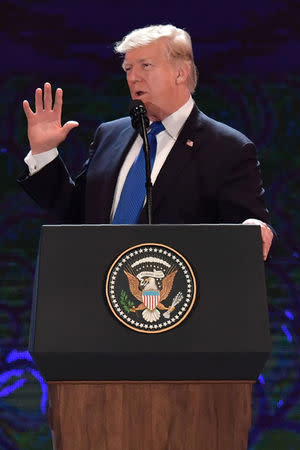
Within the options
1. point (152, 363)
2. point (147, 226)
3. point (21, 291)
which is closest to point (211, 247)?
point (147, 226)

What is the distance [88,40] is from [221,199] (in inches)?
60.6

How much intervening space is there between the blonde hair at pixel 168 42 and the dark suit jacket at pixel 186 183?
17 centimetres

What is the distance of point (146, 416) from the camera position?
1.71 metres

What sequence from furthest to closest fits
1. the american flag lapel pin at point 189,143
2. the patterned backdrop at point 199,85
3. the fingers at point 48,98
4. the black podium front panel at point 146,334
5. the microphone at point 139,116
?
the patterned backdrop at point 199,85 → the american flag lapel pin at point 189,143 → the fingers at point 48,98 → the microphone at point 139,116 → the black podium front panel at point 146,334

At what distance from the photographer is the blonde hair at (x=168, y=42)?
243 cm

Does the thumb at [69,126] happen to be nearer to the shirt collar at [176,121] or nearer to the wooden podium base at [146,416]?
the shirt collar at [176,121]

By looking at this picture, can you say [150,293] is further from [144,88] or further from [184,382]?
[144,88]

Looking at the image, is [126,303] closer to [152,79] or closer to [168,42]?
[152,79]

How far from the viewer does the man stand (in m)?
2.26

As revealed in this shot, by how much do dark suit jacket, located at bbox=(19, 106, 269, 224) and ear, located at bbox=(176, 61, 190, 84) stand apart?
0.10 meters

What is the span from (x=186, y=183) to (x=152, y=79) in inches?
13.1

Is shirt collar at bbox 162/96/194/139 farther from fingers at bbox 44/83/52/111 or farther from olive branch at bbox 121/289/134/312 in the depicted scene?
olive branch at bbox 121/289/134/312

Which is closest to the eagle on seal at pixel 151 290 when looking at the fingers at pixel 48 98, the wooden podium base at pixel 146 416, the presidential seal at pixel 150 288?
the presidential seal at pixel 150 288

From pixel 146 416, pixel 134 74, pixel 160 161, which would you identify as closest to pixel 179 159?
pixel 160 161
